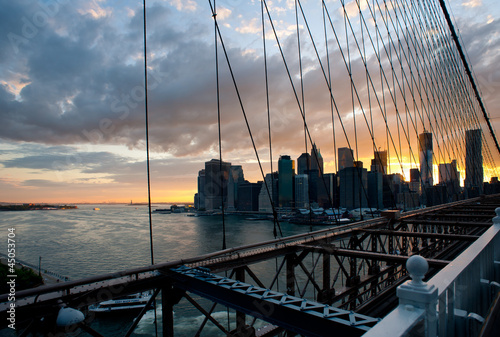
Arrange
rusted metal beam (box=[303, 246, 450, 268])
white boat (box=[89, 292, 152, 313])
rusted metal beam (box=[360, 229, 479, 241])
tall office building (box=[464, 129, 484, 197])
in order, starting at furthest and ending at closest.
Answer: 1. tall office building (box=[464, 129, 484, 197])
2. white boat (box=[89, 292, 152, 313])
3. rusted metal beam (box=[360, 229, 479, 241])
4. rusted metal beam (box=[303, 246, 450, 268])

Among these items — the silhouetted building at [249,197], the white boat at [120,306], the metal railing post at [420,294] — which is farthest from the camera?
the silhouetted building at [249,197]

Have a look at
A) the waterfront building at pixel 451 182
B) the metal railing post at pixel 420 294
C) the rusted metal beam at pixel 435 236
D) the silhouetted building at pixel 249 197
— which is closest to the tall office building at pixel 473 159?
the waterfront building at pixel 451 182

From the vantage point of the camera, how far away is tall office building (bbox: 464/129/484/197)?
1802 inches

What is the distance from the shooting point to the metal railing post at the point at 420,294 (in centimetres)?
199

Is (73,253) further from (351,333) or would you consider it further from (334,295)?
(351,333)

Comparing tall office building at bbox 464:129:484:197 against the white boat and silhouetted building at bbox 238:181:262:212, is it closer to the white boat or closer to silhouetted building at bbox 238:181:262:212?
the white boat

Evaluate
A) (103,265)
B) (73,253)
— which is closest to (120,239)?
(73,253)

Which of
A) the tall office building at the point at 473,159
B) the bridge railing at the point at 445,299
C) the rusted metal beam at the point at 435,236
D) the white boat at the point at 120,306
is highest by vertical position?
the tall office building at the point at 473,159

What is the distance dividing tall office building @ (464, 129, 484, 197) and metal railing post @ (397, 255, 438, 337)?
53.1m

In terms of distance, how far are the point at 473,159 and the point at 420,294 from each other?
2260 inches

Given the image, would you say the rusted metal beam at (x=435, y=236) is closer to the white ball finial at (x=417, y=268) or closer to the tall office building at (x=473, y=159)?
the white ball finial at (x=417, y=268)

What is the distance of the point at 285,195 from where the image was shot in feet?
381

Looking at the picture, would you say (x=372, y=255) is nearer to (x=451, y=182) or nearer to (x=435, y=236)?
(x=435, y=236)

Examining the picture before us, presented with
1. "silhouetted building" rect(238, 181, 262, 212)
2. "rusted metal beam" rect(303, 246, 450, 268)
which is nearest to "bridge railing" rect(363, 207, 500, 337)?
"rusted metal beam" rect(303, 246, 450, 268)
